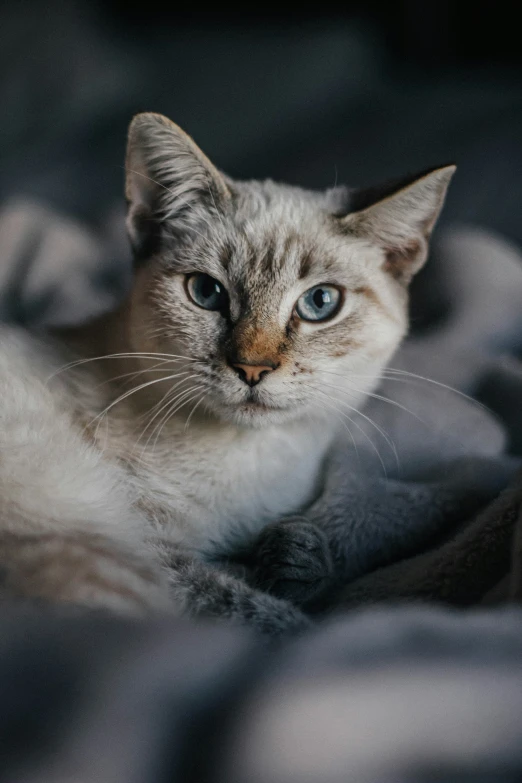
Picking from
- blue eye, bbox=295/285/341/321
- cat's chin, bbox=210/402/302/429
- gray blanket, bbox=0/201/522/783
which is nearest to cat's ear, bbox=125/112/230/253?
blue eye, bbox=295/285/341/321

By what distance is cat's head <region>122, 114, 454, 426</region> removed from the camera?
99 cm

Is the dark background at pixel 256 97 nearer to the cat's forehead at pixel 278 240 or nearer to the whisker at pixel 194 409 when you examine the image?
the cat's forehead at pixel 278 240

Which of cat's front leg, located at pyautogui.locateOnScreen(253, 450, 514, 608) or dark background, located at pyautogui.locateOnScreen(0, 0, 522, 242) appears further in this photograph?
dark background, located at pyautogui.locateOnScreen(0, 0, 522, 242)

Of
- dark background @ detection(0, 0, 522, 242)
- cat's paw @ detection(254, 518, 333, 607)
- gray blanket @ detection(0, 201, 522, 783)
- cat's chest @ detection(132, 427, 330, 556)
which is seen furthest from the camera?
dark background @ detection(0, 0, 522, 242)

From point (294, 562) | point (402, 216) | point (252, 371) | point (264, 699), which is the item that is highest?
point (402, 216)

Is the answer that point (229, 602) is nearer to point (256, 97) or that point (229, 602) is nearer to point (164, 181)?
point (164, 181)

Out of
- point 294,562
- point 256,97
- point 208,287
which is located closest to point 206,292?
point 208,287

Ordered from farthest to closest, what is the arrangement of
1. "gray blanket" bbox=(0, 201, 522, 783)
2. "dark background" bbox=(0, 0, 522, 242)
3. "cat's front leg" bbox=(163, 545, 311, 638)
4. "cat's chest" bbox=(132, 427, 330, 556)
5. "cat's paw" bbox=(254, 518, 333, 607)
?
"dark background" bbox=(0, 0, 522, 242), "cat's chest" bbox=(132, 427, 330, 556), "cat's paw" bbox=(254, 518, 333, 607), "cat's front leg" bbox=(163, 545, 311, 638), "gray blanket" bbox=(0, 201, 522, 783)

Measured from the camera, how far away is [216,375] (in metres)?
0.98

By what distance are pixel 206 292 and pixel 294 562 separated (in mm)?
409

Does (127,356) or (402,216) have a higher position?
(402,216)

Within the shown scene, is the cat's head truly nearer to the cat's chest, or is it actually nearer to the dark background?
the cat's chest

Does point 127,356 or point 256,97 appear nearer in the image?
point 127,356

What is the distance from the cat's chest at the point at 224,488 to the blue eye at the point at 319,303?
194 millimetres
